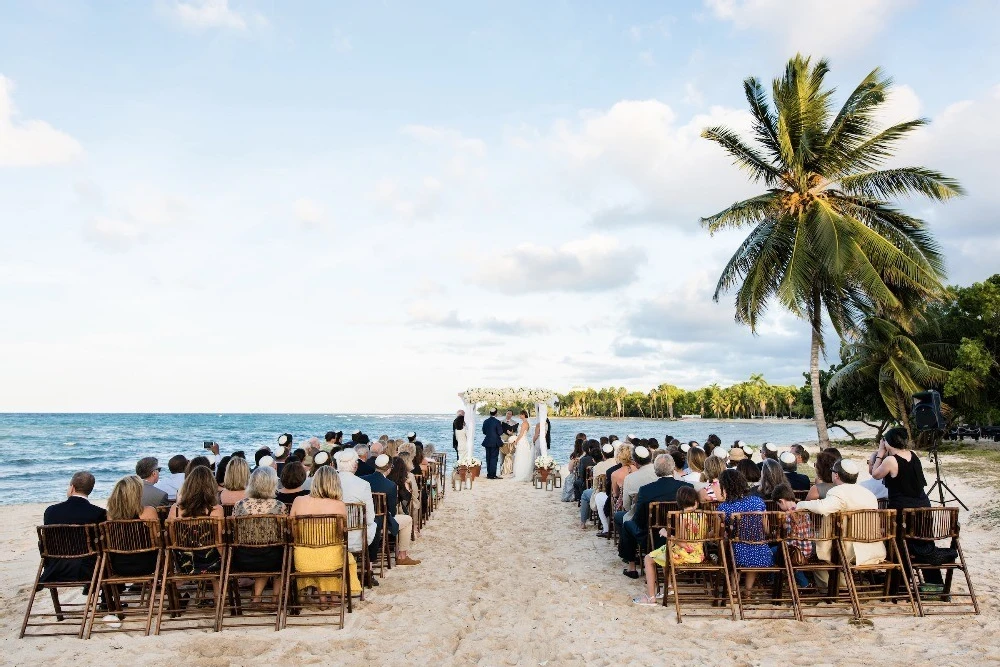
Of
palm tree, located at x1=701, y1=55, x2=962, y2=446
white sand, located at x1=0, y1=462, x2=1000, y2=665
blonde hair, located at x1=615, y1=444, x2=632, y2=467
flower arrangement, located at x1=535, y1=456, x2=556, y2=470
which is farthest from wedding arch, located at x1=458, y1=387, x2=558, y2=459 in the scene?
white sand, located at x1=0, y1=462, x2=1000, y2=665

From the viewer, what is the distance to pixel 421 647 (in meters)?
4.93

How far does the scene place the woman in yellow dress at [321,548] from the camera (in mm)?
5512

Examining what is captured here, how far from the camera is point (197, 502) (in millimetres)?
5484

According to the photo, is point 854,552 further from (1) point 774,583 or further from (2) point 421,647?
(2) point 421,647

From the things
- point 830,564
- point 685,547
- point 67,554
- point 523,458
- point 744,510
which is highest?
point 744,510

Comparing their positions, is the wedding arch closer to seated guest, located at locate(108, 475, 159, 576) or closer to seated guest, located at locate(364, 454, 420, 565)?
seated guest, located at locate(364, 454, 420, 565)

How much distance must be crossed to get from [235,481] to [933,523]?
6.26 metres

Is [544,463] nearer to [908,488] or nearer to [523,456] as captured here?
[523,456]

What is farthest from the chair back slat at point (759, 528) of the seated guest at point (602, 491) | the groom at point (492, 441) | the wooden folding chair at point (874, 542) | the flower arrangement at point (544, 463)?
the groom at point (492, 441)

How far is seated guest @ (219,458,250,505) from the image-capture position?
645 cm

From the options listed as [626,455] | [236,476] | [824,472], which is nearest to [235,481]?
[236,476]

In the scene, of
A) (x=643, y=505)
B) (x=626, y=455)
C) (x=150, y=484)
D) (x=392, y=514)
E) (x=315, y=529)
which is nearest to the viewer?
(x=315, y=529)

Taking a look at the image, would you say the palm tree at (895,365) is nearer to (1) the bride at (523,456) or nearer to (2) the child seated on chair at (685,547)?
(1) the bride at (523,456)

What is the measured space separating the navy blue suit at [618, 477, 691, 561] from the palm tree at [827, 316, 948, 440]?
21705mm
